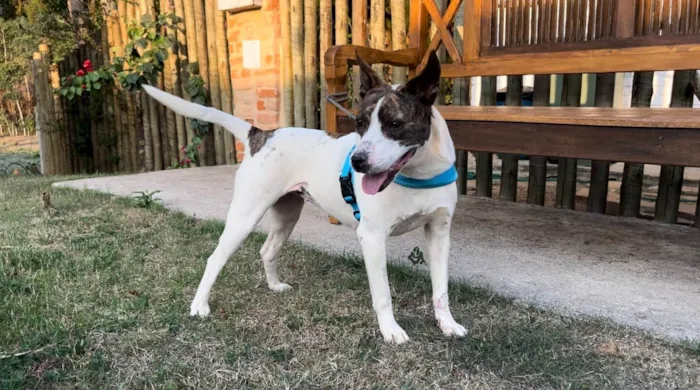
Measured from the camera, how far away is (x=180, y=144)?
23.2ft

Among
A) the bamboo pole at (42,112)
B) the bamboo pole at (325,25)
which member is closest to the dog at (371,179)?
the bamboo pole at (325,25)

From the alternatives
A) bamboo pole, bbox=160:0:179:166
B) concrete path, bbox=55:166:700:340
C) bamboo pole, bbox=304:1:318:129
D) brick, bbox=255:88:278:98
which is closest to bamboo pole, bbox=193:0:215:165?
bamboo pole, bbox=160:0:179:166

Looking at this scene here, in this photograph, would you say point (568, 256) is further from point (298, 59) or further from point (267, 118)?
point (267, 118)

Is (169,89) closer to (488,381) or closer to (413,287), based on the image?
(413,287)

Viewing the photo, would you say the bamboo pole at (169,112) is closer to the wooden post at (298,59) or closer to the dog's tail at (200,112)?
the wooden post at (298,59)

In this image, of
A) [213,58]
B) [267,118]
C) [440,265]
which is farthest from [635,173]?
[213,58]

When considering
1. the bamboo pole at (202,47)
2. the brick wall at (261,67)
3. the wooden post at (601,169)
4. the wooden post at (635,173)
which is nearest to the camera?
the wooden post at (635,173)

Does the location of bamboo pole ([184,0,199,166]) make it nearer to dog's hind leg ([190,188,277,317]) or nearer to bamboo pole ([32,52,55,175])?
bamboo pole ([32,52,55,175])

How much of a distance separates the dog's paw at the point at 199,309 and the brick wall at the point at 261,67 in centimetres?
373

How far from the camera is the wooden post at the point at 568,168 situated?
14.0 ft

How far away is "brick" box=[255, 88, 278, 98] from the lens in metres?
6.04

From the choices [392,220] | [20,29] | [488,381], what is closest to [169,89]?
[20,29]

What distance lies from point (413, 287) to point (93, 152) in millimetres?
7104

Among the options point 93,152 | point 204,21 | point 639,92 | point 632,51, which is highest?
point 204,21
